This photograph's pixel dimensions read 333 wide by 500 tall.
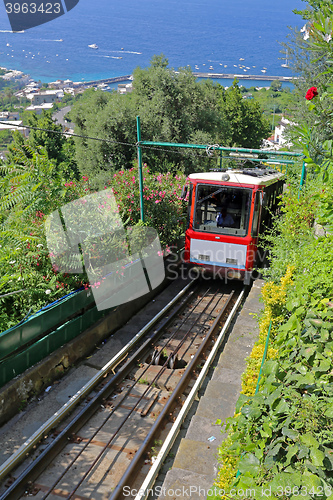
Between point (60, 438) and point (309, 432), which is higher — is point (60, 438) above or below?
below

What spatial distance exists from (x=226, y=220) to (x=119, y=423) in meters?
6.18

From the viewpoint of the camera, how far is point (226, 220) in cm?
1130

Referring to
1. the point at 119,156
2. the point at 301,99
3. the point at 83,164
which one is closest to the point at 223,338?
the point at 301,99

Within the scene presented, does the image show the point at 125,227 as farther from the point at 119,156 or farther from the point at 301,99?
the point at 119,156

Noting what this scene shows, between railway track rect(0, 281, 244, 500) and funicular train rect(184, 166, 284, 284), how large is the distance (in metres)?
1.89

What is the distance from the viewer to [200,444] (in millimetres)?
5750

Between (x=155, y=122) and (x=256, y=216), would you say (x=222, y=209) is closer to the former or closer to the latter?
(x=256, y=216)

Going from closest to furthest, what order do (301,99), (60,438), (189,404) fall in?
(60,438) → (189,404) → (301,99)

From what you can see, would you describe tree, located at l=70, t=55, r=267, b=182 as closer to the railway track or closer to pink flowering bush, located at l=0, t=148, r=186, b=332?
pink flowering bush, located at l=0, t=148, r=186, b=332

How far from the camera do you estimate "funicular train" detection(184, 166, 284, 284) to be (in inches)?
432

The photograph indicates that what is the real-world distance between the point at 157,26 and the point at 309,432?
208m

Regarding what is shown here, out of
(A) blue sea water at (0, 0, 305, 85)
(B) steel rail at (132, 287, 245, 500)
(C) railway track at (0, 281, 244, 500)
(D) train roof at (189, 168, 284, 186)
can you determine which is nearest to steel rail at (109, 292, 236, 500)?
(C) railway track at (0, 281, 244, 500)

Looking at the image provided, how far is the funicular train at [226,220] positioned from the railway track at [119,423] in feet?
6.20

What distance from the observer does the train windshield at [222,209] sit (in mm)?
11008
